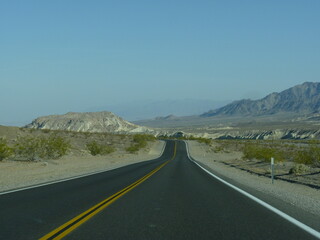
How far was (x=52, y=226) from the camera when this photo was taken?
8.24m

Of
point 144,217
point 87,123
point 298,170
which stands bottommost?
point 298,170

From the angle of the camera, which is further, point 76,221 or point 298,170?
point 298,170

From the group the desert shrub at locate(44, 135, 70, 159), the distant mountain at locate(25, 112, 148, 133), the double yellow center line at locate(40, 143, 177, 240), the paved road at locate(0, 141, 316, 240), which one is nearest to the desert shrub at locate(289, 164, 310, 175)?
the paved road at locate(0, 141, 316, 240)

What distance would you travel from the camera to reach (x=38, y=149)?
4262 centimetres

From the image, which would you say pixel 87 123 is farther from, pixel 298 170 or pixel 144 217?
pixel 144 217

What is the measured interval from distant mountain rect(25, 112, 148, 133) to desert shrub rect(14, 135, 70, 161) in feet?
422

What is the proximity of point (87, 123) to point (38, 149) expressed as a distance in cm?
13477

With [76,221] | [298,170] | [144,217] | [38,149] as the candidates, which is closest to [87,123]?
[38,149]

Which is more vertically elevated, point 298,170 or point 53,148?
point 53,148

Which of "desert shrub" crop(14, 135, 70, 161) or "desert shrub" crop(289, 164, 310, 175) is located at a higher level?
"desert shrub" crop(14, 135, 70, 161)

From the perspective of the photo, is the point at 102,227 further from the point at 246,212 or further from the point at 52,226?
the point at 246,212

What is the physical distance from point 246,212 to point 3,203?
631 centimetres

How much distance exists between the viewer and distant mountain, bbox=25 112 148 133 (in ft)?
579

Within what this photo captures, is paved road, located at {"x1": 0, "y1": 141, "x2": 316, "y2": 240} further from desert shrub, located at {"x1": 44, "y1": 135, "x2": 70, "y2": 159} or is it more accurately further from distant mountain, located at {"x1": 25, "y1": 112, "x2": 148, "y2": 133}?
distant mountain, located at {"x1": 25, "y1": 112, "x2": 148, "y2": 133}
